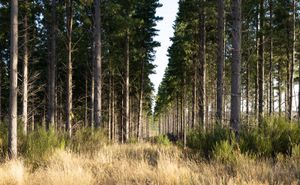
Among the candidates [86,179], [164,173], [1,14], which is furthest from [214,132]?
[1,14]

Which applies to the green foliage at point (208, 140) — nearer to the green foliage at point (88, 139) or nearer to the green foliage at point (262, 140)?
the green foliage at point (262, 140)

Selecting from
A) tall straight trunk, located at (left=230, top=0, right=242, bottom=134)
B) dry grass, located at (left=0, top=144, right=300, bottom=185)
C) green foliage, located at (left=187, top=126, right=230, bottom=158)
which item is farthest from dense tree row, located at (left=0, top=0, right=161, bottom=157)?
tall straight trunk, located at (left=230, top=0, right=242, bottom=134)

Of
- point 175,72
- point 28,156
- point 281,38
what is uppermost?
point 281,38

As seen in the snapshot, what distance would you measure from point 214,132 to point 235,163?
2.32 metres

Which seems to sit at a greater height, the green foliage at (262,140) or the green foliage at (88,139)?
the green foliage at (262,140)

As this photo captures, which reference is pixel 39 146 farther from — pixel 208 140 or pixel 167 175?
A: pixel 167 175

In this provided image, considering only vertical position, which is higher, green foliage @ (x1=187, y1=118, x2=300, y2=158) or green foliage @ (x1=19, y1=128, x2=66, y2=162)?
green foliage @ (x1=187, y1=118, x2=300, y2=158)

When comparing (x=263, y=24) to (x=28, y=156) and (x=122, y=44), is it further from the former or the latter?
(x=28, y=156)

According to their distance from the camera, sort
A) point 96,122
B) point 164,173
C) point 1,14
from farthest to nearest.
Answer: point 1,14 → point 96,122 → point 164,173

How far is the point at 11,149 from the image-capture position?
8.84 metres

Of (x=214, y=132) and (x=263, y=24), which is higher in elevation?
(x=263, y=24)

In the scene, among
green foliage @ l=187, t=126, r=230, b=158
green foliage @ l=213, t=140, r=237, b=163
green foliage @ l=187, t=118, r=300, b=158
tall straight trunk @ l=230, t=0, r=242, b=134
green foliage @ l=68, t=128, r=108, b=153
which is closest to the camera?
green foliage @ l=213, t=140, r=237, b=163

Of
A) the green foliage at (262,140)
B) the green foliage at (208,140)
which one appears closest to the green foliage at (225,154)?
the green foliage at (262,140)

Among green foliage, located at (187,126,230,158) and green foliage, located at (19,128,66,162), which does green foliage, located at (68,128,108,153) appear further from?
green foliage, located at (187,126,230,158)
